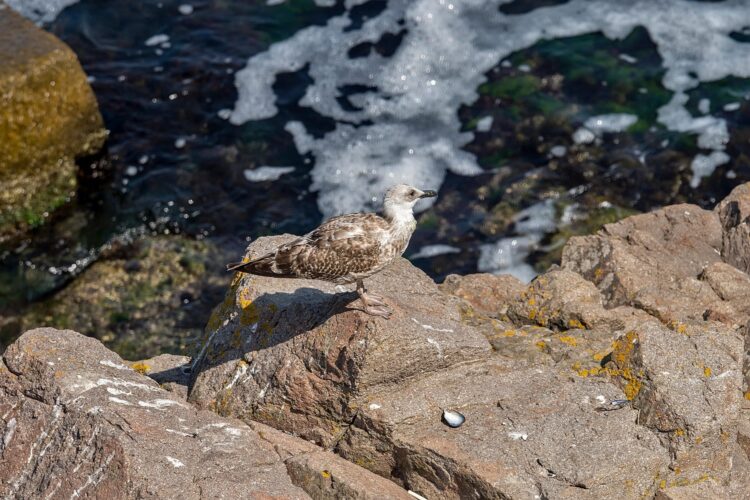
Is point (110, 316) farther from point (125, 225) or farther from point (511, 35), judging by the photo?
point (511, 35)

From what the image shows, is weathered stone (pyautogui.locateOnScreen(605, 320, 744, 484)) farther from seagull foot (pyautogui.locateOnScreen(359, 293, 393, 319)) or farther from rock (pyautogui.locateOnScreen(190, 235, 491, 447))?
seagull foot (pyautogui.locateOnScreen(359, 293, 393, 319))

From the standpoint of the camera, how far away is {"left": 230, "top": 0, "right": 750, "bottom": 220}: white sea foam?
16.4 meters

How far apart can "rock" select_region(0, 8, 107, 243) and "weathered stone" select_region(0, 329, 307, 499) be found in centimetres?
818

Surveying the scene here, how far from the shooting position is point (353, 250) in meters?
7.86

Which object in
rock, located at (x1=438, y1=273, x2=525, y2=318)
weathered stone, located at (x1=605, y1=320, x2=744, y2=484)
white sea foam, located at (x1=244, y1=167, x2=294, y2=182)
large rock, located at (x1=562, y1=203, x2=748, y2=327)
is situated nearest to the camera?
weathered stone, located at (x1=605, y1=320, x2=744, y2=484)

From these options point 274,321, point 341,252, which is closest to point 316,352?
point 274,321

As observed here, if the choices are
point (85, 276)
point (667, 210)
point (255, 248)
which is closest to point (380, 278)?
point (255, 248)

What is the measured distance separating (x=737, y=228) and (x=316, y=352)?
590 cm

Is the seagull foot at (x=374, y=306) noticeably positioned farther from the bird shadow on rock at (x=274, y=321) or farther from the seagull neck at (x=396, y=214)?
the seagull neck at (x=396, y=214)

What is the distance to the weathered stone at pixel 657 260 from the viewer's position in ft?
31.3

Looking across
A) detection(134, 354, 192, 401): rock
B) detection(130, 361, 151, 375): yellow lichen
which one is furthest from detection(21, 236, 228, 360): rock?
detection(130, 361, 151, 375): yellow lichen

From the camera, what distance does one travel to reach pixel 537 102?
56.4 ft

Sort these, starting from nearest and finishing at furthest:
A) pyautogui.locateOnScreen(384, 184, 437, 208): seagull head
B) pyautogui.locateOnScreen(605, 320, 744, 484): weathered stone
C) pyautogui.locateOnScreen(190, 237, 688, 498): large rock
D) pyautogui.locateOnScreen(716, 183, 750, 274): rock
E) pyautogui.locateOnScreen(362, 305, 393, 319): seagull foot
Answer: pyautogui.locateOnScreen(190, 237, 688, 498): large rock, pyautogui.locateOnScreen(605, 320, 744, 484): weathered stone, pyautogui.locateOnScreen(362, 305, 393, 319): seagull foot, pyautogui.locateOnScreen(384, 184, 437, 208): seagull head, pyautogui.locateOnScreen(716, 183, 750, 274): rock

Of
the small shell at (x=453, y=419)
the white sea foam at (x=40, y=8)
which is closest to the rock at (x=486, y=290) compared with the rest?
the small shell at (x=453, y=419)
